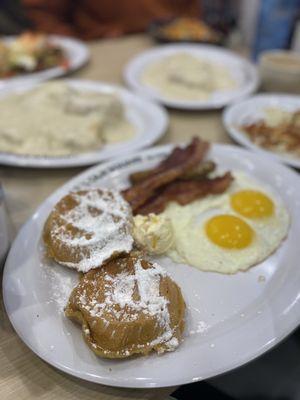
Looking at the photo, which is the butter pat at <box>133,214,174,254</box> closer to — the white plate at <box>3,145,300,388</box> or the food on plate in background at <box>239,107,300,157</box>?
the white plate at <box>3,145,300,388</box>

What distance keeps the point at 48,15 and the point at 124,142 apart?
9.13 ft

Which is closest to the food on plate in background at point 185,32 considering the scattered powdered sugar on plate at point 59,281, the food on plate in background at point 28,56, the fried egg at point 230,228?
the food on plate in background at point 28,56

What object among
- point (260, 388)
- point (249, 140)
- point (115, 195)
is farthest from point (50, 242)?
point (249, 140)

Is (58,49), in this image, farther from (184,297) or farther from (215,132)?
(184,297)

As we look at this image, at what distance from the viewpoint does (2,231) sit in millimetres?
1286

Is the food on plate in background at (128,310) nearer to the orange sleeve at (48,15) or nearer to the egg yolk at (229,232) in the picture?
the egg yolk at (229,232)

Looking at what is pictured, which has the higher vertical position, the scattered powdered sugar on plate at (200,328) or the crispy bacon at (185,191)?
the crispy bacon at (185,191)

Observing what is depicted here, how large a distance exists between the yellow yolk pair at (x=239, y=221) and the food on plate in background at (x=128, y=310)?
13.7 inches

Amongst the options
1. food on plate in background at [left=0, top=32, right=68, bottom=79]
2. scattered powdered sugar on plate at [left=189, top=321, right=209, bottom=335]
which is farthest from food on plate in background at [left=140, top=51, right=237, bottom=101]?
scattered powdered sugar on plate at [left=189, top=321, right=209, bottom=335]

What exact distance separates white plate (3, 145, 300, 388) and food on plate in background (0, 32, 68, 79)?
1.58m

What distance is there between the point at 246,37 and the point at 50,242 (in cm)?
315

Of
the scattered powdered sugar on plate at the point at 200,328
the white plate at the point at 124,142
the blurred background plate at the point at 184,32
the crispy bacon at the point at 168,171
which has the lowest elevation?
the scattered powdered sugar on plate at the point at 200,328

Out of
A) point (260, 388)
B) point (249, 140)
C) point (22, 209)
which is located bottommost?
point (260, 388)

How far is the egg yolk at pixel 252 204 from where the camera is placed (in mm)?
1589
